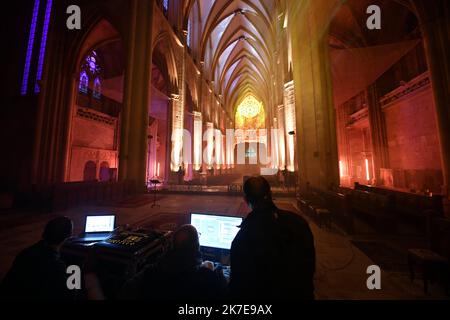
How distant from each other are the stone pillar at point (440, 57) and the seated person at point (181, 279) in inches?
336

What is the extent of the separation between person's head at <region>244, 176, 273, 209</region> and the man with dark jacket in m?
0.06

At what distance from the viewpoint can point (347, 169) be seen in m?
16.8

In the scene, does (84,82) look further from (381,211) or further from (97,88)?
(381,211)

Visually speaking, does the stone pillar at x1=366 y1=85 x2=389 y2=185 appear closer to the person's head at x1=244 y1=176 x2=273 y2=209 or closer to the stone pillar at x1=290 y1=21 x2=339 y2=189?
the stone pillar at x1=290 y1=21 x2=339 y2=189

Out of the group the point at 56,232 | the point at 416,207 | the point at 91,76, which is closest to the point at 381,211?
the point at 416,207

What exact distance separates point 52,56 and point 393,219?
18.0 m

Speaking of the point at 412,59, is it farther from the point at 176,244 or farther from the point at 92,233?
the point at 92,233

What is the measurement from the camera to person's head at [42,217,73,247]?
158 centimetres

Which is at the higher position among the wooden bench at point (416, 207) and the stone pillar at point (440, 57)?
the stone pillar at point (440, 57)

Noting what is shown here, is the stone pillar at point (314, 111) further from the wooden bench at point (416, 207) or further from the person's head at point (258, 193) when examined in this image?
the person's head at point (258, 193)

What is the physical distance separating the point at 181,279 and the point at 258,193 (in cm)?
74

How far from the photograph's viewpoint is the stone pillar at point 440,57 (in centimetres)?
602

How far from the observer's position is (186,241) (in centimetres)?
123

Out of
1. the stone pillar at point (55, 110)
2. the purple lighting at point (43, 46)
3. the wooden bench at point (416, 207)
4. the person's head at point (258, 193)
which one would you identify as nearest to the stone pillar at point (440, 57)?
the wooden bench at point (416, 207)
